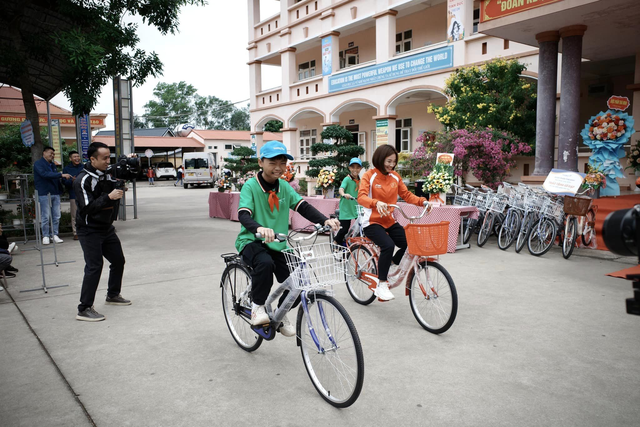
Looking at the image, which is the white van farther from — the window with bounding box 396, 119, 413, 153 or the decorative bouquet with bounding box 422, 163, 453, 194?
the decorative bouquet with bounding box 422, 163, 453, 194

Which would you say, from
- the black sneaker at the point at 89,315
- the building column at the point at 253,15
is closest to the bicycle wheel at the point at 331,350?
the black sneaker at the point at 89,315

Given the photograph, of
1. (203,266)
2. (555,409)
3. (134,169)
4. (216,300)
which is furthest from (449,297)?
(203,266)

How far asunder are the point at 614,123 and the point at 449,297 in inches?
291

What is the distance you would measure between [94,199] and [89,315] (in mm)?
1194

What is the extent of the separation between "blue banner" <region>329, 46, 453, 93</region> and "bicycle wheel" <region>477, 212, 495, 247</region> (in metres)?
7.71

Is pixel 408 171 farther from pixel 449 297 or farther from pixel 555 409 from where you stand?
pixel 555 409

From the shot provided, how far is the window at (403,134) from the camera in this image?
19.7 m

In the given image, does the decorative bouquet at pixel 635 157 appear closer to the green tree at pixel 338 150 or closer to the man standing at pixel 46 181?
the green tree at pixel 338 150

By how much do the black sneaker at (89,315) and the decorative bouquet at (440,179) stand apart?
6.03m

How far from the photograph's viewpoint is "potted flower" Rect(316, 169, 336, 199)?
35.2 ft

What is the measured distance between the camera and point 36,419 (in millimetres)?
2902

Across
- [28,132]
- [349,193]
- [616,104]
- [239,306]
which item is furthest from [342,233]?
[28,132]

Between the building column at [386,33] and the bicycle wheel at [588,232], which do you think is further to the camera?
the building column at [386,33]

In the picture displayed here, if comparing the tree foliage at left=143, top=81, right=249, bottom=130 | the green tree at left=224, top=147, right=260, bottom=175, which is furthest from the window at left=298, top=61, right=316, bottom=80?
the tree foliage at left=143, top=81, right=249, bottom=130
